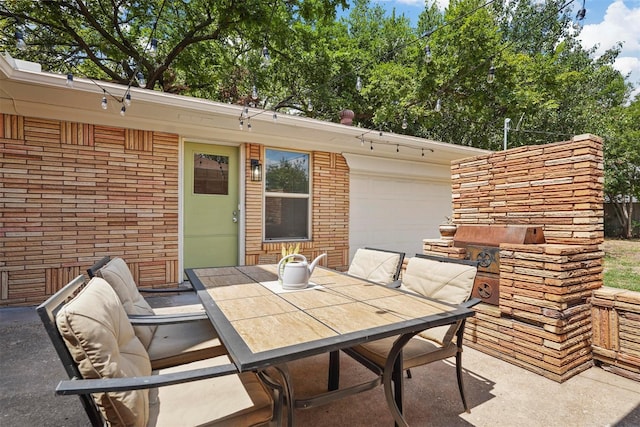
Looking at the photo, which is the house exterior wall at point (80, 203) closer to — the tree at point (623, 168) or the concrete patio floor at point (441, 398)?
the concrete patio floor at point (441, 398)

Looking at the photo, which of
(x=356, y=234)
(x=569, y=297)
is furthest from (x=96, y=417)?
(x=356, y=234)

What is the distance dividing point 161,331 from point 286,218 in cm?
349

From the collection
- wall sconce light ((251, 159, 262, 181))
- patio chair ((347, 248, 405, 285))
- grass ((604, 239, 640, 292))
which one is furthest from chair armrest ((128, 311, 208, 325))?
grass ((604, 239, 640, 292))

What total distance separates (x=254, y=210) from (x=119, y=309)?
362cm

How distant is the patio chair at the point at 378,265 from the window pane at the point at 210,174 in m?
2.85

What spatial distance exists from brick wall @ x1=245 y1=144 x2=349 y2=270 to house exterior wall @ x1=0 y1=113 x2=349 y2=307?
0.49 ft

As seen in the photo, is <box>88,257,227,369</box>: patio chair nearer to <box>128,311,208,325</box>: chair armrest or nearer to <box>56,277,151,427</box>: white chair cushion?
<box>128,311,208,325</box>: chair armrest

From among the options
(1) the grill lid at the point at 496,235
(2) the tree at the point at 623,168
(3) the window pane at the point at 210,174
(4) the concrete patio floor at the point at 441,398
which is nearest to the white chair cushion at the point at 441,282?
(4) the concrete patio floor at the point at 441,398

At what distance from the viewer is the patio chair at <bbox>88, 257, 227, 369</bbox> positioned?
5.53 ft

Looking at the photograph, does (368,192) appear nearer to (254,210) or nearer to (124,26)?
(254,210)

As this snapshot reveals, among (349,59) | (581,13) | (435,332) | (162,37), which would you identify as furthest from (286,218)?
(349,59)

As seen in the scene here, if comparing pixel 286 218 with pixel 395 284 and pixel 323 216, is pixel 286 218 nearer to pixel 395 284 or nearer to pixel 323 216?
pixel 323 216

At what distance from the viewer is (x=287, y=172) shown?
543 cm

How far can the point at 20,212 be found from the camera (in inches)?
146
